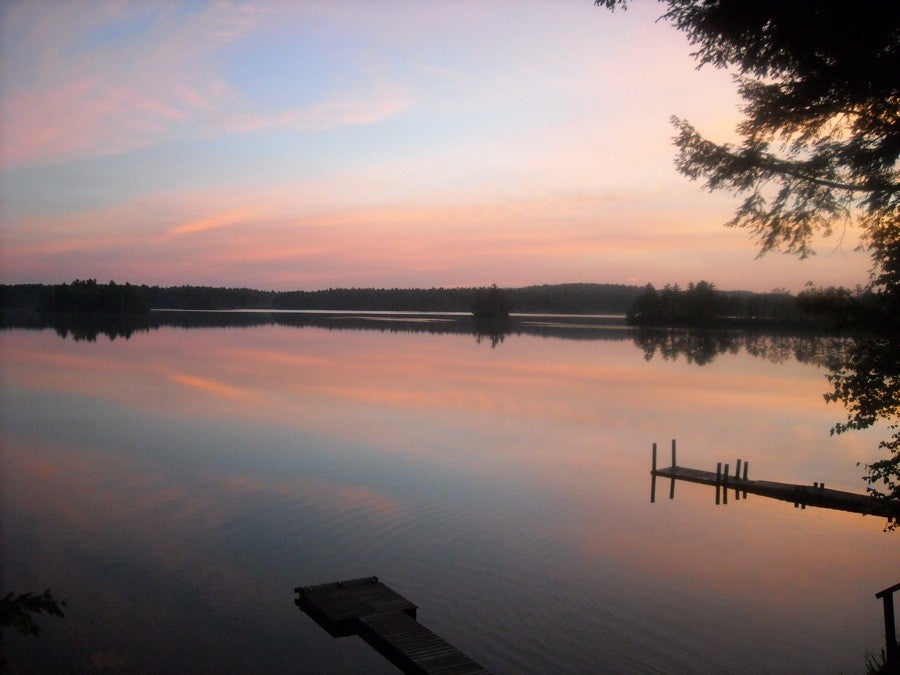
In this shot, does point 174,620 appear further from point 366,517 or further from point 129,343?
point 129,343

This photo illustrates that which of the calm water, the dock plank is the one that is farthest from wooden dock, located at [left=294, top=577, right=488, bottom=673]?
the dock plank

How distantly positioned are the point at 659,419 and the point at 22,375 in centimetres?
3171

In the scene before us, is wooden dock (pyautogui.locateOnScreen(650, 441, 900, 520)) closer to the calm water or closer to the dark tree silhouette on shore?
the calm water

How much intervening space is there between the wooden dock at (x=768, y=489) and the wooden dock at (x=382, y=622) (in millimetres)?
9595

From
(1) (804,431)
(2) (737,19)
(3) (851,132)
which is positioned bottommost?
(1) (804,431)

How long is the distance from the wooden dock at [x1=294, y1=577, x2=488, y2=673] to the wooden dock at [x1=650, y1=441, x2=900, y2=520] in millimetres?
9595

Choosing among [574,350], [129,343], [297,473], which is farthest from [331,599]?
[129,343]

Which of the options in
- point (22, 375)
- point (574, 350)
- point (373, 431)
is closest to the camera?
point (373, 431)

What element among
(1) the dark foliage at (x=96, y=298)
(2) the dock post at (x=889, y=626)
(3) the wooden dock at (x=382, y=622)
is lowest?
(3) the wooden dock at (x=382, y=622)

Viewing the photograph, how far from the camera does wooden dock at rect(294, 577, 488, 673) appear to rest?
9211 millimetres

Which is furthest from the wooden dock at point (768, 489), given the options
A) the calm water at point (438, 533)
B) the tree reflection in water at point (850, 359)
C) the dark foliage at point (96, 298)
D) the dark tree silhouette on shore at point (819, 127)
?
the dark foliage at point (96, 298)

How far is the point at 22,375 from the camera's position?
131ft

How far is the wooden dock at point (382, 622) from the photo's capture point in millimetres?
9211

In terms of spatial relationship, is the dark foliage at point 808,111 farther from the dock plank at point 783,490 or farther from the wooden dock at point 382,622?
the dock plank at point 783,490
